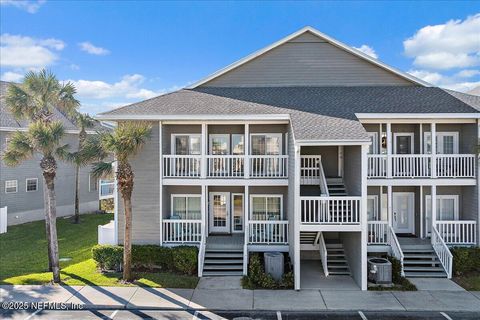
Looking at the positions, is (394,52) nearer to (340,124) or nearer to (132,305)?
(340,124)

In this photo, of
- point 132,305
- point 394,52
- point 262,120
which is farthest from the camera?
point 394,52

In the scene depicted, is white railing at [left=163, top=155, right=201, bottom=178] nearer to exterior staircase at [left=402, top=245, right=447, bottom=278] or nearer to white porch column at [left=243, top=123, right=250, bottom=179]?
white porch column at [left=243, top=123, right=250, bottom=179]

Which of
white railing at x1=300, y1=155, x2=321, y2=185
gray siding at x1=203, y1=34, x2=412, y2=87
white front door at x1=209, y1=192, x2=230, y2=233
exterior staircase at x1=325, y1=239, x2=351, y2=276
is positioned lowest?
exterior staircase at x1=325, y1=239, x2=351, y2=276

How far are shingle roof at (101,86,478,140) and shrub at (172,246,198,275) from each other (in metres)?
5.79

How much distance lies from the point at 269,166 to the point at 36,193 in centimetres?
1960

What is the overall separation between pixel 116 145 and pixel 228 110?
16.9 feet

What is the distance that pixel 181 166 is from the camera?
1711cm

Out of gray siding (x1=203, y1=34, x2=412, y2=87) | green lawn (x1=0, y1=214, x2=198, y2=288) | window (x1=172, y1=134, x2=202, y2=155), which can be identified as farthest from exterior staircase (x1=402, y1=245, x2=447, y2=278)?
window (x1=172, y1=134, x2=202, y2=155)

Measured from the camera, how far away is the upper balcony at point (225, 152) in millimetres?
16672

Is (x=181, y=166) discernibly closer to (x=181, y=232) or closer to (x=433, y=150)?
(x=181, y=232)

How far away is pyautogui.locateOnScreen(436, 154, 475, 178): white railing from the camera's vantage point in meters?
Result: 16.4

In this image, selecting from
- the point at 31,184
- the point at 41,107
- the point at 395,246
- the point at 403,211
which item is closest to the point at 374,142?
the point at 403,211

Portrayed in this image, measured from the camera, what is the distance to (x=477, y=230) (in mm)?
16344

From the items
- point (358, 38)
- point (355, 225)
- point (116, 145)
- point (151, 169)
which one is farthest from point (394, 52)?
point (116, 145)
